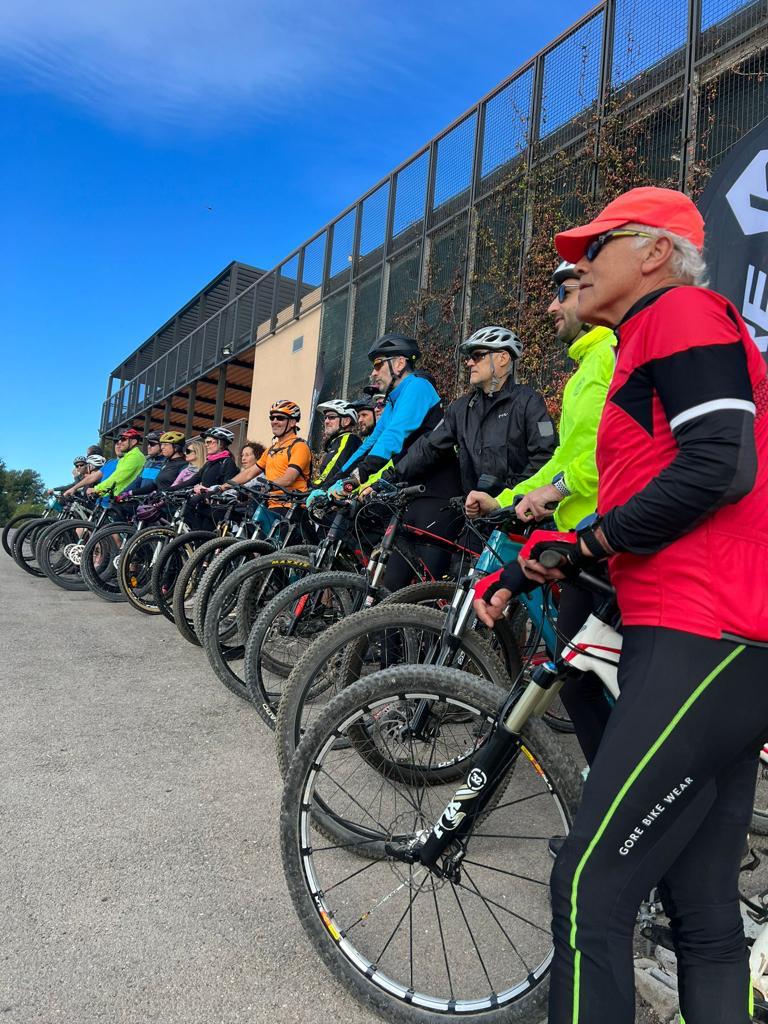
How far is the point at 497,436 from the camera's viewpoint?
4172mm

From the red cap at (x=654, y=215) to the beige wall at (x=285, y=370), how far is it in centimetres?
1396

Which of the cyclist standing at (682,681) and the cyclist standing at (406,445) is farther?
the cyclist standing at (406,445)

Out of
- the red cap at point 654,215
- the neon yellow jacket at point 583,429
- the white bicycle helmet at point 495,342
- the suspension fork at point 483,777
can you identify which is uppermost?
the white bicycle helmet at point 495,342

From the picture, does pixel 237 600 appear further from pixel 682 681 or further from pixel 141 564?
pixel 141 564

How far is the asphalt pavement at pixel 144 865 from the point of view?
6.53 ft

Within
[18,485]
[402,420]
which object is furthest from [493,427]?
[18,485]

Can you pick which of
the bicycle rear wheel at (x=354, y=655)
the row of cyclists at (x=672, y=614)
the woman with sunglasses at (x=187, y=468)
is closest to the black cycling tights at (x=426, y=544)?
the bicycle rear wheel at (x=354, y=655)

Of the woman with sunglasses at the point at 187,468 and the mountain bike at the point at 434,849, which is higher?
the woman with sunglasses at the point at 187,468

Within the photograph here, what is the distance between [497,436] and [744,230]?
1.87 m

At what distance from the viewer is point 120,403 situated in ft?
125

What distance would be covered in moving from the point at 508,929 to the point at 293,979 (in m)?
0.71

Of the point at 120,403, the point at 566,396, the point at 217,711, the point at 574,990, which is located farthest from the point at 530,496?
the point at 120,403

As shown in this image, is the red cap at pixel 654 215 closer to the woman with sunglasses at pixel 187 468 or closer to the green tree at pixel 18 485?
the woman with sunglasses at pixel 187 468

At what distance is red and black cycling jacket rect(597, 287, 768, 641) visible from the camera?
4.74ft
